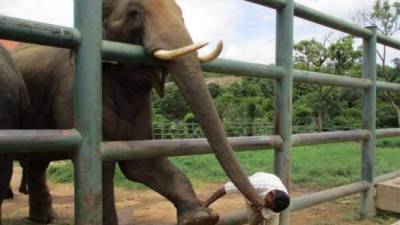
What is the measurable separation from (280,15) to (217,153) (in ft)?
4.54

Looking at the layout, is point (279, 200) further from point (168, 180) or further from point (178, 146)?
point (168, 180)

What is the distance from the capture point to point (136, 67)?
296 centimetres

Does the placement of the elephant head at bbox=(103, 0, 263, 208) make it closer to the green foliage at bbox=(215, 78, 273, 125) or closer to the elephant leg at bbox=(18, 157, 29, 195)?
the elephant leg at bbox=(18, 157, 29, 195)

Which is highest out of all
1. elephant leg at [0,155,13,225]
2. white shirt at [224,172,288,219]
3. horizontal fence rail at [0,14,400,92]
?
horizontal fence rail at [0,14,400,92]

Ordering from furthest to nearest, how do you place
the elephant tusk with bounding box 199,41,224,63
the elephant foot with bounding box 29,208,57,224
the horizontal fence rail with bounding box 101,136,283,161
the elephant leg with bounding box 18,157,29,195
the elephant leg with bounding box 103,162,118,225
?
the elephant foot with bounding box 29,208,57,224
the elephant leg with bounding box 18,157,29,195
the elephant leg with bounding box 103,162,118,225
the elephant tusk with bounding box 199,41,224,63
the horizontal fence rail with bounding box 101,136,283,161

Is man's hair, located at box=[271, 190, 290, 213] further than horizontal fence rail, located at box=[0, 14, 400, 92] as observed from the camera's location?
Yes

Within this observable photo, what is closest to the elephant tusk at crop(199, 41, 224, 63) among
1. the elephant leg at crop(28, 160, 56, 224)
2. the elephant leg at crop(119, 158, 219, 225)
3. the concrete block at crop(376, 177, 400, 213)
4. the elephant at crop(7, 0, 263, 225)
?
the elephant at crop(7, 0, 263, 225)

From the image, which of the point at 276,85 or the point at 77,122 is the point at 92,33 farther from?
the point at 276,85

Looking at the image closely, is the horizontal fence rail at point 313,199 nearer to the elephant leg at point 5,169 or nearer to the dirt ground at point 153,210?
the dirt ground at point 153,210

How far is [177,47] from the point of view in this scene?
2484 millimetres

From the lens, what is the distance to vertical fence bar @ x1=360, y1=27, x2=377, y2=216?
470cm

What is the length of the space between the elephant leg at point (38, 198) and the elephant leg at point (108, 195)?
1.71 metres

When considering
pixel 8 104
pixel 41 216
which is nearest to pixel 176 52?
pixel 8 104

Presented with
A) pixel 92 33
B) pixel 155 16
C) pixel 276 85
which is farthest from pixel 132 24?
pixel 276 85
